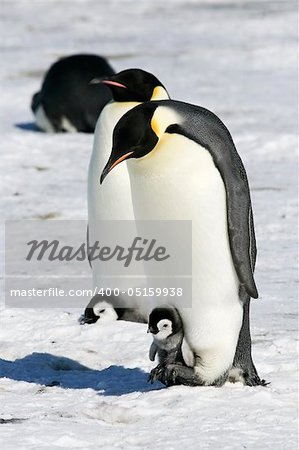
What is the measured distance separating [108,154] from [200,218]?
1322mm

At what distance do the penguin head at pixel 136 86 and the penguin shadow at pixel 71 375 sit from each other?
4.32 ft

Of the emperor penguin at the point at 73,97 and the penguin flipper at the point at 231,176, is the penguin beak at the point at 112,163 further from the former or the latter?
the emperor penguin at the point at 73,97

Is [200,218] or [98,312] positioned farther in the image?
[98,312]

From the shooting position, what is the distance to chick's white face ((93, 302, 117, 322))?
5406mm

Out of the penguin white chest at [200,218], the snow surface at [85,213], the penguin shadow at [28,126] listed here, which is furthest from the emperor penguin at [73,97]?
the penguin white chest at [200,218]

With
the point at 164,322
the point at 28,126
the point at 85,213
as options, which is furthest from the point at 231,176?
the point at 28,126

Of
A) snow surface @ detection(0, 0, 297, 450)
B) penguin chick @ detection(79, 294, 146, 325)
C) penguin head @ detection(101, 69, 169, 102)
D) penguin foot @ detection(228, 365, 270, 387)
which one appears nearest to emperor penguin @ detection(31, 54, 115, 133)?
snow surface @ detection(0, 0, 297, 450)

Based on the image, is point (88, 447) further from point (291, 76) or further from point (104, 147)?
point (291, 76)

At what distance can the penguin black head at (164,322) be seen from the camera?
408 cm

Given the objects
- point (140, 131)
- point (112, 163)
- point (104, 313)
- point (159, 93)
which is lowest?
point (104, 313)

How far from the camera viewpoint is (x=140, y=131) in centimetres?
398

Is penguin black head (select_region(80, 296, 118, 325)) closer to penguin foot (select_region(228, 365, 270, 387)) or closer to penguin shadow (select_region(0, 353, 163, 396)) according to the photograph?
penguin shadow (select_region(0, 353, 163, 396))

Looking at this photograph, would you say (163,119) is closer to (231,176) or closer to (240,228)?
(231,176)

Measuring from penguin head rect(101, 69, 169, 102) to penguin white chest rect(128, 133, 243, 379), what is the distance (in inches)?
50.4
